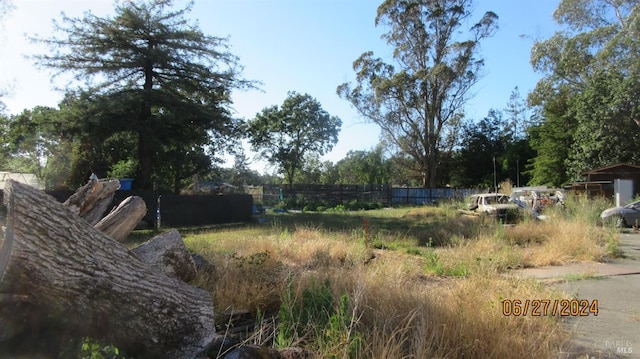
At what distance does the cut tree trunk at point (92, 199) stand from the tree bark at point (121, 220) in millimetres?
303

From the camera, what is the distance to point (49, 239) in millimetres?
3076

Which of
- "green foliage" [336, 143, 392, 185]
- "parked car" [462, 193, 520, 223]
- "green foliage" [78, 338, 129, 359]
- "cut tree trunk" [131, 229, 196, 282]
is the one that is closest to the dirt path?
"green foliage" [78, 338, 129, 359]

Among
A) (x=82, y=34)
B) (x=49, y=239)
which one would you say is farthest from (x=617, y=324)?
(x=82, y=34)

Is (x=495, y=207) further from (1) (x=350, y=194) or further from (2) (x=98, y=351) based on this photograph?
(1) (x=350, y=194)

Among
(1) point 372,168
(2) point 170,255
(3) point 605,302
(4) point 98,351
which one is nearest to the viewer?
(4) point 98,351

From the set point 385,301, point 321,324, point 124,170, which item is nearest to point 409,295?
point 385,301

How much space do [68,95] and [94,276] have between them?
1887 cm

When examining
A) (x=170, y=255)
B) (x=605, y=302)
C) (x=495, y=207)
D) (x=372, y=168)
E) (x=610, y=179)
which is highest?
(x=372, y=168)

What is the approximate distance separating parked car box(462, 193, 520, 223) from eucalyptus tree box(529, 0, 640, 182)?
18.9m

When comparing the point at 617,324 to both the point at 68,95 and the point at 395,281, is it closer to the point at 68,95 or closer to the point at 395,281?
the point at 395,281

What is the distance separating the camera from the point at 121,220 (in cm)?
590

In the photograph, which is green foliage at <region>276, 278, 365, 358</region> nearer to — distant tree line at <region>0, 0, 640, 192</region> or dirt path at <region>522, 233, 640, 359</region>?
dirt path at <region>522, 233, 640, 359</region>
